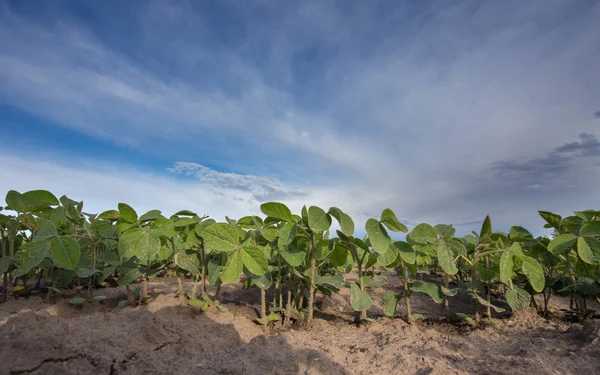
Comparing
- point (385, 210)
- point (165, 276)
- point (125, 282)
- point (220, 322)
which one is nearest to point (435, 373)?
point (385, 210)

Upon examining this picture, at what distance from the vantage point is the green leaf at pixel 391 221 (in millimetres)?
2615

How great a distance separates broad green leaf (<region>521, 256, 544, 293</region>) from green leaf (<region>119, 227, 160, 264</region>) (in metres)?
2.97

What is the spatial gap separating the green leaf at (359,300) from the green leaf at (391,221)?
2.16 feet

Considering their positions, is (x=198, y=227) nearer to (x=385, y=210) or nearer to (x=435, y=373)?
(x=385, y=210)

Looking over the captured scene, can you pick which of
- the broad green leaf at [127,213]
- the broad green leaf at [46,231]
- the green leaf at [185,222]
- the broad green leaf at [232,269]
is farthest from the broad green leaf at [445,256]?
the broad green leaf at [46,231]

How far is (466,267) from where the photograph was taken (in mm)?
4793

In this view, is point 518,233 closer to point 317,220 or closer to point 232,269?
point 317,220

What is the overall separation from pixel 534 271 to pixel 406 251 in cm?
104

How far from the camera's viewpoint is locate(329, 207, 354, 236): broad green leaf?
2545 millimetres

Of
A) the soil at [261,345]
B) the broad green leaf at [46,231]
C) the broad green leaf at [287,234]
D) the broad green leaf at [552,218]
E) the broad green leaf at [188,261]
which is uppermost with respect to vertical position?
the broad green leaf at [552,218]

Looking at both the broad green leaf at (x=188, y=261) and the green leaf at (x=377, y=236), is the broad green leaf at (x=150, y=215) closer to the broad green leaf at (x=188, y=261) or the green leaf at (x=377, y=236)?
the broad green leaf at (x=188, y=261)

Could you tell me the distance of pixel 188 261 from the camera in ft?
10.4

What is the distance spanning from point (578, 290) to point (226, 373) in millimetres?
3466

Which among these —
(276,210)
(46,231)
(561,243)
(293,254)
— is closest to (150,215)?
(46,231)
